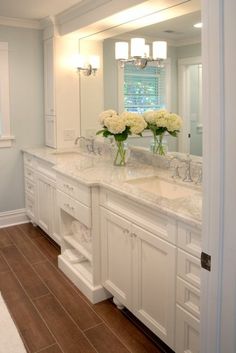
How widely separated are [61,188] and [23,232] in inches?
53.5

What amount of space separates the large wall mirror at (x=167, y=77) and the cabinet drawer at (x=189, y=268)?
3.30 ft

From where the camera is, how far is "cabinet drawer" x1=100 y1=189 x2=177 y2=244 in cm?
182

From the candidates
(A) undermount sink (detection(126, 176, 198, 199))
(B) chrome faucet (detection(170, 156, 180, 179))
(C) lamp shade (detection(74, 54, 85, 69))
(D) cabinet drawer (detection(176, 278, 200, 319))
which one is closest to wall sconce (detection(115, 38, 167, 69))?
(C) lamp shade (detection(74, 54, 85, 69))

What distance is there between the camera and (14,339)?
7.14ft

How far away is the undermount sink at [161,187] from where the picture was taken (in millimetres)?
2195

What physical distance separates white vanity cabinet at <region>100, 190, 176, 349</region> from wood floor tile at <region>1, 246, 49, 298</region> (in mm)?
596

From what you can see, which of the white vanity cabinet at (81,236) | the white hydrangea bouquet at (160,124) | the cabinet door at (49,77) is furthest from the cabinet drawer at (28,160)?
the white hydrangea bouquet at (160,124)

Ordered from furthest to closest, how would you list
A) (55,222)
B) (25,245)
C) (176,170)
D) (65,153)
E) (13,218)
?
(13,218)
(65,153)
(25,245)
(55,222)
(176,170)

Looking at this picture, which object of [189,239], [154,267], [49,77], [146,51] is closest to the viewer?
[189,239]

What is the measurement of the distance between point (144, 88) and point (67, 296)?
6.24ft

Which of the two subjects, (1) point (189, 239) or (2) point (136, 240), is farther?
(2) point (136, 240)

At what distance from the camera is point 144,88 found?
3.14 metres

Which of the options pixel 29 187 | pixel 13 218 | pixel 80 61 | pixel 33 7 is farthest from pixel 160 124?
pixel 13 218

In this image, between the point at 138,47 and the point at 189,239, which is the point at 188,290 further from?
the point at 138,47
